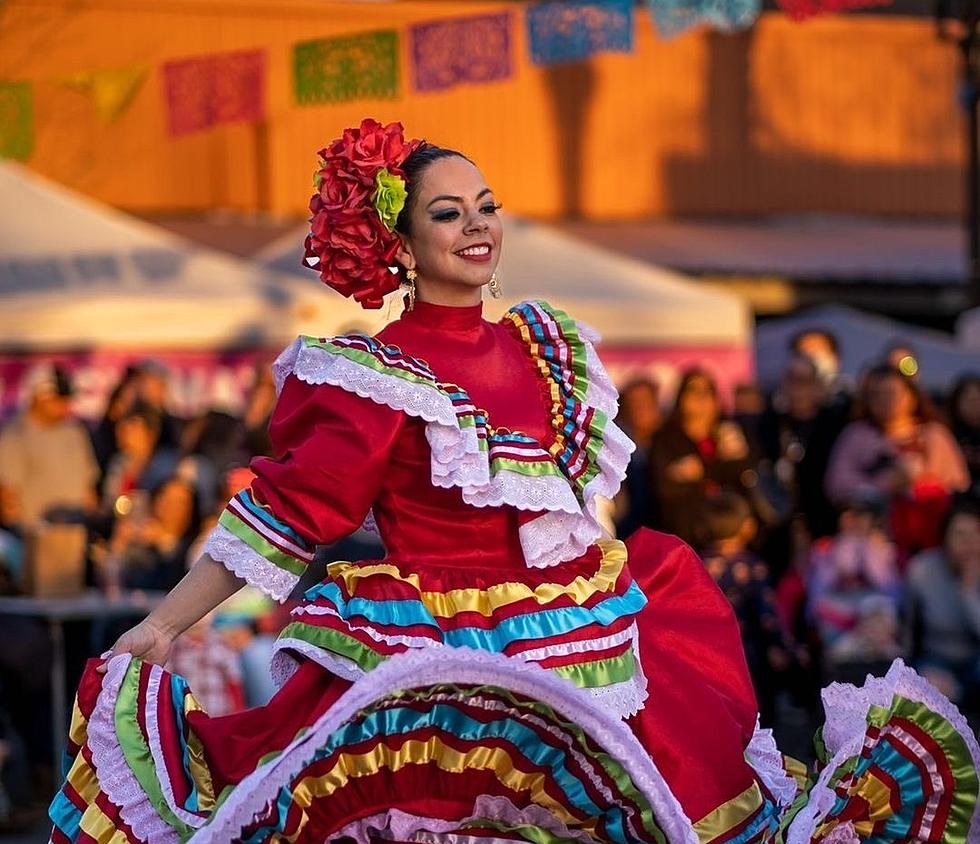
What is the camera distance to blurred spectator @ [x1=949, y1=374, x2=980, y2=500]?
959cm

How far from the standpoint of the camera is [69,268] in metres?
11.2

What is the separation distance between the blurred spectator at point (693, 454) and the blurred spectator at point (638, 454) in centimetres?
8

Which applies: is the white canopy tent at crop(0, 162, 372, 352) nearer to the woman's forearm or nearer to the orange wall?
the orange wall

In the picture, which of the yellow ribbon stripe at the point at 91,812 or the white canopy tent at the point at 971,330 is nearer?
the yellow ribbon stripe at the point at 91,812

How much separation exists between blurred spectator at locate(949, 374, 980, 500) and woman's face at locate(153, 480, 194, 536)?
3324mm

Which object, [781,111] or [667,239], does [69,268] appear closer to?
[667,239]

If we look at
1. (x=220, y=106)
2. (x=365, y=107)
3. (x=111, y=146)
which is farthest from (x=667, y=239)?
(x=220, y=106)

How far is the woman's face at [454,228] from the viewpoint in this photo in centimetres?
405

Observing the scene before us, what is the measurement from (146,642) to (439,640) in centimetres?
51

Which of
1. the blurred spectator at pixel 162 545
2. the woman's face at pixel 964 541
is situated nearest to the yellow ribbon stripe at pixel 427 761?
the woman's face at pixel 964 541

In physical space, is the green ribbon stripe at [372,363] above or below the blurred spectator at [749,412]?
above

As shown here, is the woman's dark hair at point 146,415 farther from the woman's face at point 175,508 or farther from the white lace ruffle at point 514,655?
the white lace ruffle at point 514,655

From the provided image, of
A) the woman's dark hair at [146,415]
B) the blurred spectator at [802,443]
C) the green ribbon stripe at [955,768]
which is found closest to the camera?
the green ribbon stripe at [955,768]

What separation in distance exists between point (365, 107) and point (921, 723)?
582 inches
